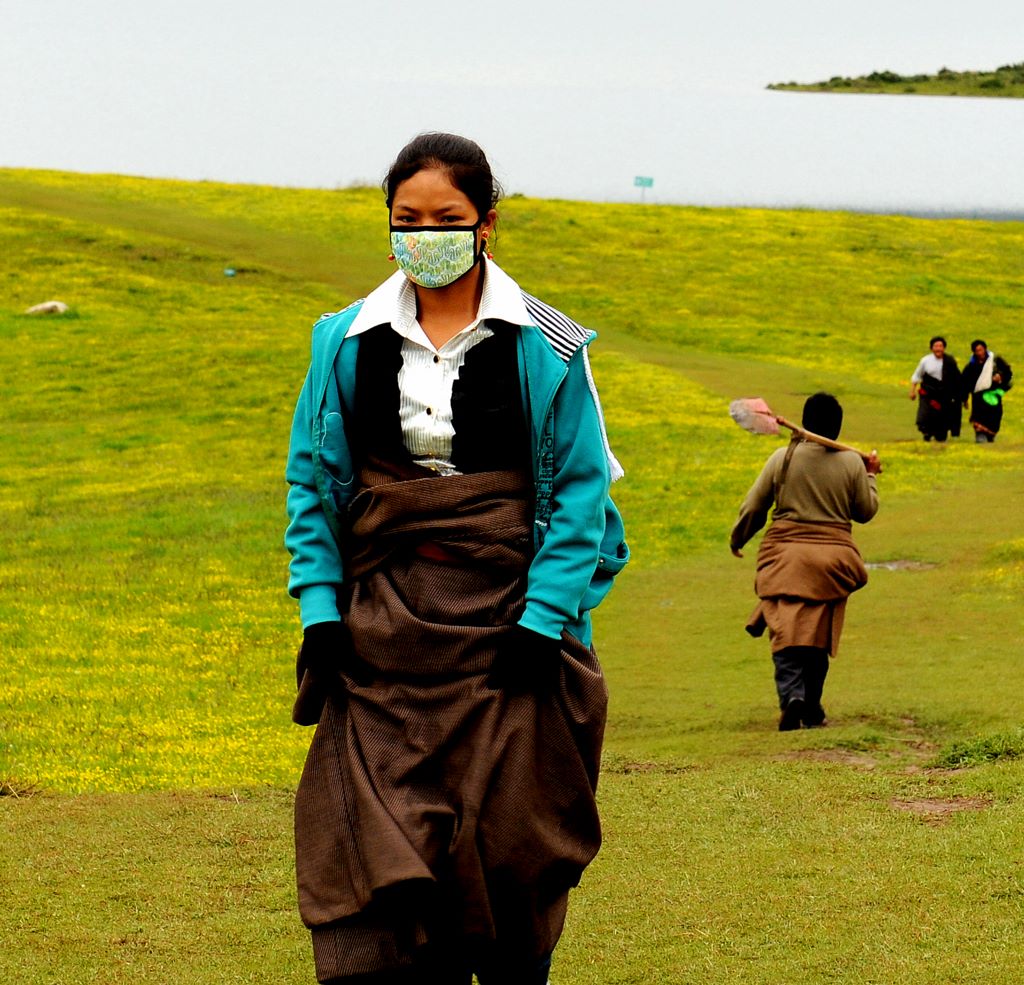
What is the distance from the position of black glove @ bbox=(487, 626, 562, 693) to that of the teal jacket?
47 millimetres

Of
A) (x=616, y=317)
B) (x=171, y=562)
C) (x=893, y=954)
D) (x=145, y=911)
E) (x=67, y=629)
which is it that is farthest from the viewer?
(x=616, y=317)

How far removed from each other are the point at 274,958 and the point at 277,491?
1655cm

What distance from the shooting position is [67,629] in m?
14.3

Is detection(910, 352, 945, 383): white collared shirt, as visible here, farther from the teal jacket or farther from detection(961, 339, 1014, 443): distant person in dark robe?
the teal jacket

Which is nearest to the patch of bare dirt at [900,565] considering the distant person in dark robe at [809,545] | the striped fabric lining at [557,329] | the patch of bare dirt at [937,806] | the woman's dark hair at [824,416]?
the distant person in dark robe at [809,545]

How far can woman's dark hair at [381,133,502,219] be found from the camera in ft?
13.2

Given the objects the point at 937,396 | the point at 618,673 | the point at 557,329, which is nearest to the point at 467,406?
the point at 557,329

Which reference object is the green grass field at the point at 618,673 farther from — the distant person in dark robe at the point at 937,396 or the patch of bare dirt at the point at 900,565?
the distant person in dark robe at the point at 937,396

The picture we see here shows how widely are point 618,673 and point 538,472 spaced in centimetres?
808

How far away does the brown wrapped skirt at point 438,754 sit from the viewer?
12.7ft

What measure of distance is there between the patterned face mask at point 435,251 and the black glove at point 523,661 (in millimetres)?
875

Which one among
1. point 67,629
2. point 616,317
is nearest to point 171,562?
point 67,629

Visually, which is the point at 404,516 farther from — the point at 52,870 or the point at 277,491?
the point at 277,491

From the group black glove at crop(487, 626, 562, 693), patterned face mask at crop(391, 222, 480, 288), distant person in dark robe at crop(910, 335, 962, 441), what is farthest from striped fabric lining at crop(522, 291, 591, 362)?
distant person in dark robe at crop(910, 335, 962, 441)
